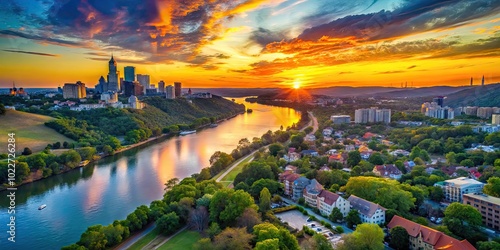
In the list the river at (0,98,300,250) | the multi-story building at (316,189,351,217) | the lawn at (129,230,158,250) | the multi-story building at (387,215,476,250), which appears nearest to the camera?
the multi-story building at (387,215,476,250)

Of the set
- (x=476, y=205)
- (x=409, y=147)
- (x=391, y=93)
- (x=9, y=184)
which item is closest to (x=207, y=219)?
(x=476, y=205)

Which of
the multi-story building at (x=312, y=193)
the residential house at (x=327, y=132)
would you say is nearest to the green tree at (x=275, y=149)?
the multi-story building at (x=312, y=193)

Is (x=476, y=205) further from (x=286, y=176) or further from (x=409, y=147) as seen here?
(x=409, y=147)

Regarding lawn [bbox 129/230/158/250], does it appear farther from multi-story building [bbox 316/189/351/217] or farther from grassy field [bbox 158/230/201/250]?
multi-story building [bbox 316/189/351/217]

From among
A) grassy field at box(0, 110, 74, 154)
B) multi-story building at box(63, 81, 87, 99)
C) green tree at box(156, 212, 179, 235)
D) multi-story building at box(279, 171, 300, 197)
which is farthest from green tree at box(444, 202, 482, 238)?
multi-story building at box(63, 81, 87, 99)

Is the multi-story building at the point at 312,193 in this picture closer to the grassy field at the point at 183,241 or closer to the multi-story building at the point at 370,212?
the multi-story building at the point at 370,212

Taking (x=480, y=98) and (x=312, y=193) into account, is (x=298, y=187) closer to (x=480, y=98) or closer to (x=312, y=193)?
(x=312, y=193)
